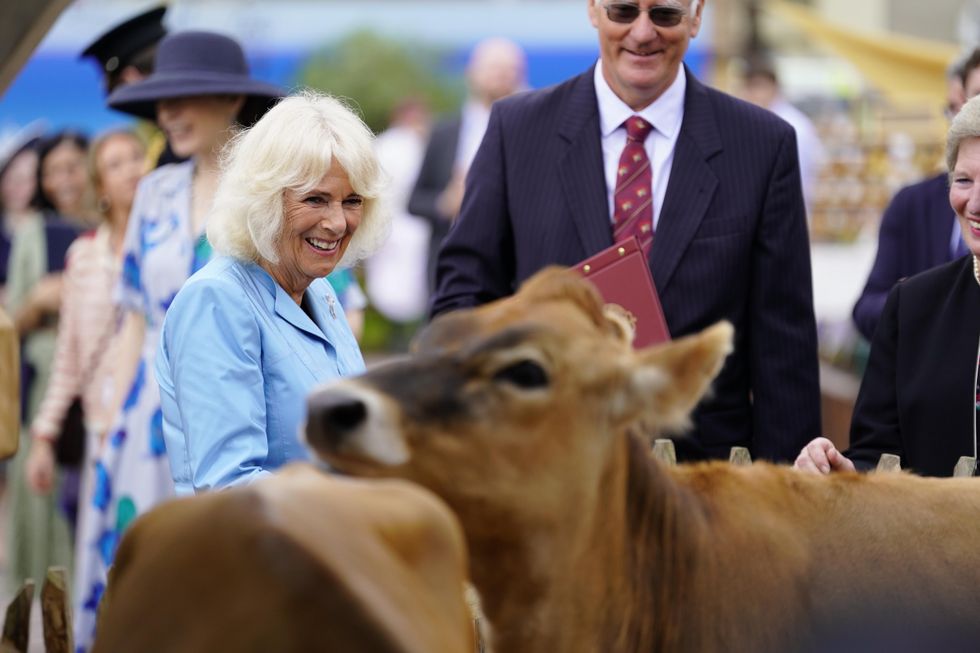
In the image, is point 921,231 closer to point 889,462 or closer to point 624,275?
point 889,462

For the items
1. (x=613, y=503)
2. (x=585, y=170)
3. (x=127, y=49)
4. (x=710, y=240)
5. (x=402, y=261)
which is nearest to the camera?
(x=613, y=503)

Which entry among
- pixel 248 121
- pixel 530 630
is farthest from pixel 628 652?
pixel 248 121

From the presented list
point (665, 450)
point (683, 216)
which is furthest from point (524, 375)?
point (683, 216)

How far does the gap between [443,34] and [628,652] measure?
79.9 ft

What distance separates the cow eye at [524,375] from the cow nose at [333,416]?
319 millimetres

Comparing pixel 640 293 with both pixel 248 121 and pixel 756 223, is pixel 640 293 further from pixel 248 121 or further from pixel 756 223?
pixel 248 121

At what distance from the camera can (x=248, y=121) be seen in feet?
21.2

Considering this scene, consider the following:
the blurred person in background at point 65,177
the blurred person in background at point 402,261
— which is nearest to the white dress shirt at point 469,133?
the blurred person in background at point 65,177

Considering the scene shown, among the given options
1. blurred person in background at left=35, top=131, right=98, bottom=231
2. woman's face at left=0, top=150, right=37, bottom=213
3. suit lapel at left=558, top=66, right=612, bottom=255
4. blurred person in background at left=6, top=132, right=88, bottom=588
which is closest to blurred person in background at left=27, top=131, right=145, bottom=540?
blurred person in background at left=6, top=132, right=88, bottom=588

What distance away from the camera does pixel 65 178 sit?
9250 millimetres

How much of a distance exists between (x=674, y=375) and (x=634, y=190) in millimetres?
1729

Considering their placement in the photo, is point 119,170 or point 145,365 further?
point 119,170

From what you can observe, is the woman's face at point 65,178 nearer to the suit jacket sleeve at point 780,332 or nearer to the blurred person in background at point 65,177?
the blurred person in background at point 65,177

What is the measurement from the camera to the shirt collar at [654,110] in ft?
15.6
